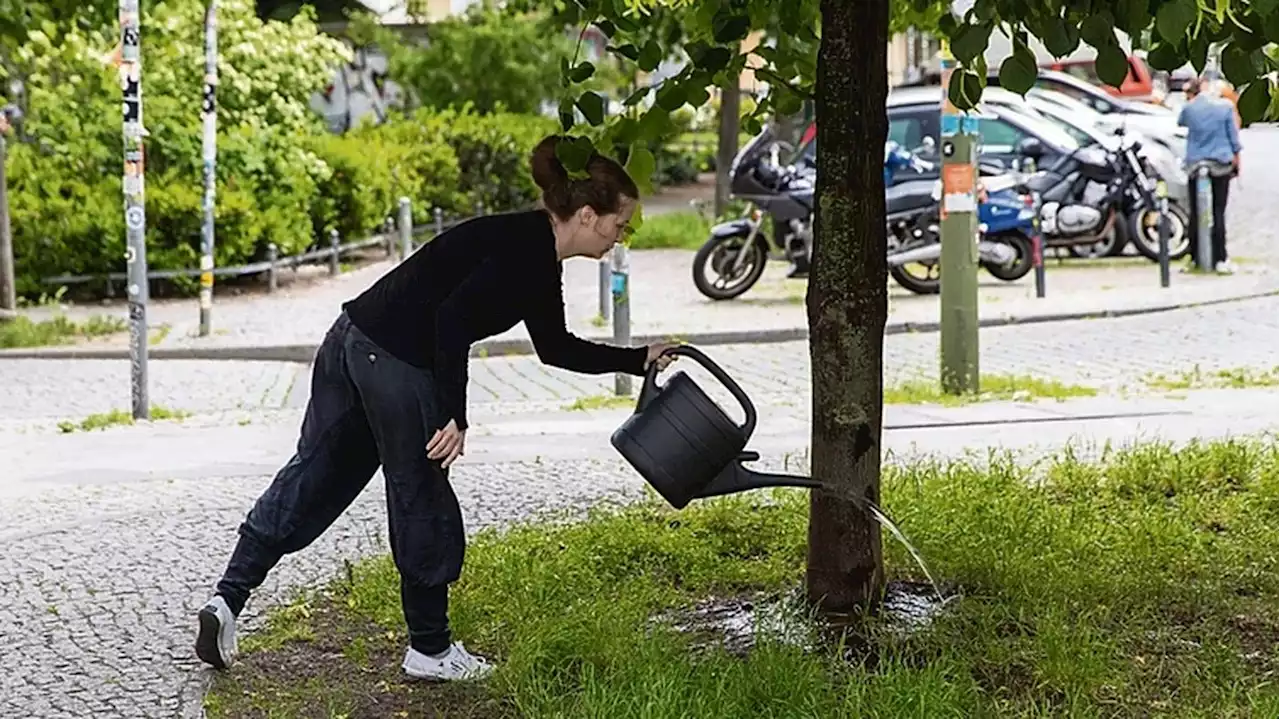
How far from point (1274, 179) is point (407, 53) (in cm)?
1458

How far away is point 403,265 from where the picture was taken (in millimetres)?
4555

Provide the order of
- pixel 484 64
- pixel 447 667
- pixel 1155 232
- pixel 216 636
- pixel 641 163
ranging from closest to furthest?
1. pixel 447 667
2. pixel 216 636
3. pixel 641 163
4. pixel 1155 232
5. pixel 484 64

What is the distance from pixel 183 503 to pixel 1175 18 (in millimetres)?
5148

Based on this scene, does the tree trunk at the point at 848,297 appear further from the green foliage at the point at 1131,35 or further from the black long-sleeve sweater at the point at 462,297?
the black long-sleeve sweater at the point at 462,297

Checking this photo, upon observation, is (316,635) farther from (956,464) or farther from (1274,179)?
(1274,179)

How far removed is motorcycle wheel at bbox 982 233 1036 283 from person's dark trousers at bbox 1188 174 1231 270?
1.80 meters

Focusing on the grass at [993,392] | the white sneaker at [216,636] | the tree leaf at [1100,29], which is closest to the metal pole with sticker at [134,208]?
the grass at [993,392]

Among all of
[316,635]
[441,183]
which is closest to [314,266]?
[441,183]

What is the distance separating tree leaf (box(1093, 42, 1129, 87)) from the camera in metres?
4.11

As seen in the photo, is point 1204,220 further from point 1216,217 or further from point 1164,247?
point 1164,247

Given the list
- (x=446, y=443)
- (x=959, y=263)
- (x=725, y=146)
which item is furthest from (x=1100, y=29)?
(x=725, y=146)

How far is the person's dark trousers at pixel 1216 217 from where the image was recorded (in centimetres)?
1655

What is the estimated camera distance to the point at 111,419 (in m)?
10.5

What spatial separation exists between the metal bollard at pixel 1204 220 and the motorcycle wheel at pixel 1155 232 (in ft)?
1.95
